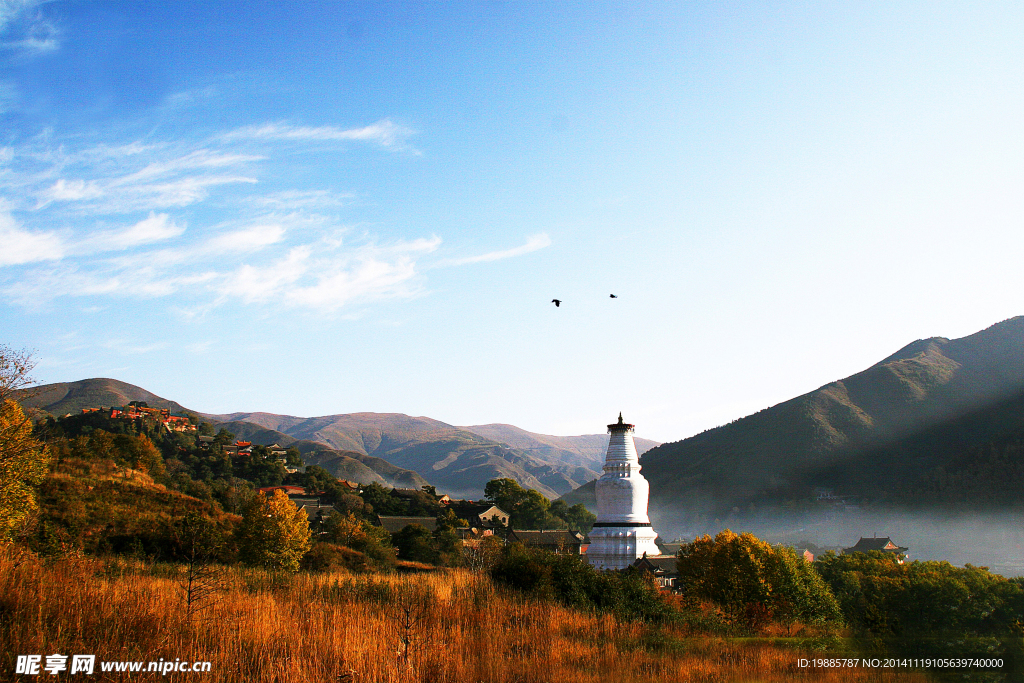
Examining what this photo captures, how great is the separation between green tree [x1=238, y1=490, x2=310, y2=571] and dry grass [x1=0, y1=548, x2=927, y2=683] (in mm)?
27575

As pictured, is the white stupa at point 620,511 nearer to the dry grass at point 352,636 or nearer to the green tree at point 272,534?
the green tree at point 272,534

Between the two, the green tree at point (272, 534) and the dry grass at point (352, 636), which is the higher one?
the dry grass at point (352, 636)

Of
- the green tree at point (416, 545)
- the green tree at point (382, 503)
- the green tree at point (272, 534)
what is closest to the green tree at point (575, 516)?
the green tree at point (382, 503)

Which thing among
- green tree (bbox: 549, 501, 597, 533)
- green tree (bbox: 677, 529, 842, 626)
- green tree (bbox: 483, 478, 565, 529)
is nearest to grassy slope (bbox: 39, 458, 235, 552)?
green tree (bbox: 677, 529, 842, 626)

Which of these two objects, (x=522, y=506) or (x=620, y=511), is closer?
(x=620, y=511)

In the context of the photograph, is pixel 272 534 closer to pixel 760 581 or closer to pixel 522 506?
pixel 760 581

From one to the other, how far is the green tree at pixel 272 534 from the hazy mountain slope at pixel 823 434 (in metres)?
139

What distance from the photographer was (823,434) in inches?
6614

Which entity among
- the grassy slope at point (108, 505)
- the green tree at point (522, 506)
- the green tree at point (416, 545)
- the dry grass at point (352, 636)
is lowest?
the green tree at point (522, 506)

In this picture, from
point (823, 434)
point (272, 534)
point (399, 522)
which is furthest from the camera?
point (823, 434)

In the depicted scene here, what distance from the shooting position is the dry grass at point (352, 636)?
7.34 meters

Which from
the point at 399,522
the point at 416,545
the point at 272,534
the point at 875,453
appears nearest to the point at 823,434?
the point at 875,453

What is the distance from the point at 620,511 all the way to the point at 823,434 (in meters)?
134

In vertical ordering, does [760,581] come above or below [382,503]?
above
